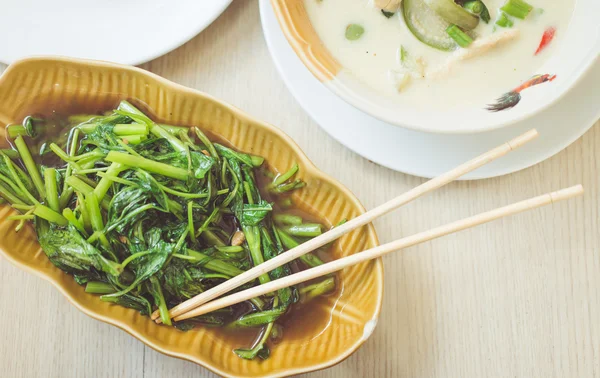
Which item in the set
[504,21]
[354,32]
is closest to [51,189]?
[354,32]

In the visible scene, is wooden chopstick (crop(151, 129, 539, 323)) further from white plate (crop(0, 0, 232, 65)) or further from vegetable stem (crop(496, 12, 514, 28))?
white plate (crop(0, 0, 232, 65))

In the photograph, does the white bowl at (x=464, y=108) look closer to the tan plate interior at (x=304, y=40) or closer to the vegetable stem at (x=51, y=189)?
the tan plate interior at (x=304, y=40)

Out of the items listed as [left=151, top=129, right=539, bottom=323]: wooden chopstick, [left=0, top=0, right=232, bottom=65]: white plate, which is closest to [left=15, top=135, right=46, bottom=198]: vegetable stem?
[left=0, top=0, right=232, bottom=65]: white plate

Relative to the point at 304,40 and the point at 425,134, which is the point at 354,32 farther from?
the point at 425,134

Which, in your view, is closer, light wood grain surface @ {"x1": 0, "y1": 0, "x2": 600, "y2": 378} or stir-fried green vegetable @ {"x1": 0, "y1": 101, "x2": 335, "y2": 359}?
stir-fried green vegetable @ {"x1": 0, "y1": 101, "x2": 335, "y2": 359}

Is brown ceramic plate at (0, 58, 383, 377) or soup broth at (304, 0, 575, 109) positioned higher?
soup broth at (304, 0, 575, 109)

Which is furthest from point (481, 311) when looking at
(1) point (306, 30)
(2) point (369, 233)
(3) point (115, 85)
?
(3) point (115, 85)

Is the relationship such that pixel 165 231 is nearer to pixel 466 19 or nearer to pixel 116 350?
pixel 116 350
